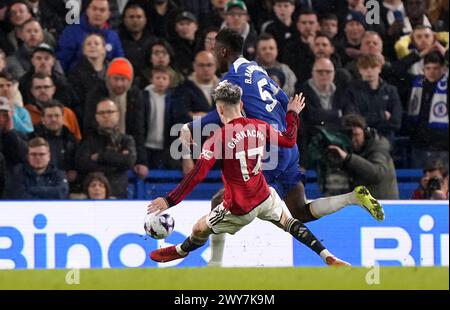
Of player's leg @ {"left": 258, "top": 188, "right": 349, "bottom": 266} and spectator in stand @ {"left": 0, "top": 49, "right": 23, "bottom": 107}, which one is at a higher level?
spectator in stand @ {"left": 0, "top": 49, "right": 23, "bottom": 107}

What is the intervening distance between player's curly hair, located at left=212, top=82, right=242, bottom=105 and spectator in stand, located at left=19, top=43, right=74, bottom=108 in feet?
14.5

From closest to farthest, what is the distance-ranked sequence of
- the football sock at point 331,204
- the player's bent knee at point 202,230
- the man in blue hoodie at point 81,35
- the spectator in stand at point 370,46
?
the player's bent knee at point 202,230, the football sock at point 331,204, the man in blue hoodie at point 81,35, the spectator in stand at point 370,46

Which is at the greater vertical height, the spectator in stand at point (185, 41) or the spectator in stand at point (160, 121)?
the spectator in stand at point (185, 41)

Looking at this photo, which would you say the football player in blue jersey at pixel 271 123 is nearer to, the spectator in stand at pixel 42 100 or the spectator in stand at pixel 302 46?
the spectator in stand at pixel 42 100

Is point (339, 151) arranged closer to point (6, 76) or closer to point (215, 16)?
point (215, 16)

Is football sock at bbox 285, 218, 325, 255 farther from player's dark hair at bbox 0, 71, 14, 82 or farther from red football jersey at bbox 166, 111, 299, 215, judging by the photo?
player's dark hair at bbox 0, 71, 14, 82

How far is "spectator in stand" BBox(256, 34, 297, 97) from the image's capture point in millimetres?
16562

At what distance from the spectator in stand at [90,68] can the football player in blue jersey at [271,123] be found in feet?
11.0

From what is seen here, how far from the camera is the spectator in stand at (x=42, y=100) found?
16000 millimetres

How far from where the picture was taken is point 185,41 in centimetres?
1706

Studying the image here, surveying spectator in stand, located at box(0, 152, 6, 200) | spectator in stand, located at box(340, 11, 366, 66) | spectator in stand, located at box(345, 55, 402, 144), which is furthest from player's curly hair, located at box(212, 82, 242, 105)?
spectator in stand, located at box(340, 11, 366, 66)

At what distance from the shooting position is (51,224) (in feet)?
50.3

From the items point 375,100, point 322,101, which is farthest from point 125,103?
point 375,100

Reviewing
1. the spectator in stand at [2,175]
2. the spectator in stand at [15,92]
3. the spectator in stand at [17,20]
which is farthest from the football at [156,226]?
the spectator in stand at [17,20]
